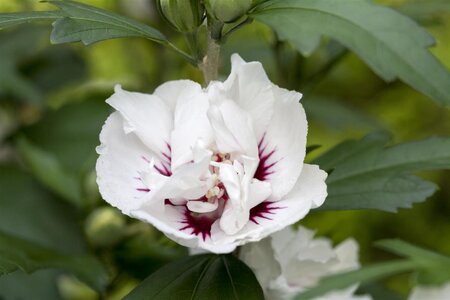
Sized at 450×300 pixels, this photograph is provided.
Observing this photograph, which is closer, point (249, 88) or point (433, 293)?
point (433, 293)

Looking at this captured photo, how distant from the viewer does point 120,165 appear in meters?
0.84

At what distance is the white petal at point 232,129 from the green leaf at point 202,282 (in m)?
0.13

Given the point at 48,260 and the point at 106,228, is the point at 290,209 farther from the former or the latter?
the point at 106,228

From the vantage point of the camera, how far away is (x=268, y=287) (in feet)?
3.06

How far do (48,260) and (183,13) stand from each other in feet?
1.40

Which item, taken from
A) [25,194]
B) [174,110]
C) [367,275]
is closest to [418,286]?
[367,275]

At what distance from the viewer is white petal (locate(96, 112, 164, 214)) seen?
806 mm

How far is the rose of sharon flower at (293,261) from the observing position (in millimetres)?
923

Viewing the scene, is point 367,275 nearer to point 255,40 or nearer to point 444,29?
point 255,40

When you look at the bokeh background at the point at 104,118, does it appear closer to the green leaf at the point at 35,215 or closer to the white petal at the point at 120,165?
the green leaf at the point at 35,215

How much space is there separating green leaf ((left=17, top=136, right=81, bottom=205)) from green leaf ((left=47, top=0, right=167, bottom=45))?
1.90ft

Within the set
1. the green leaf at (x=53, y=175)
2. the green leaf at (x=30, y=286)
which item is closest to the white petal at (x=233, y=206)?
the green leaf at (x=30, y=286)

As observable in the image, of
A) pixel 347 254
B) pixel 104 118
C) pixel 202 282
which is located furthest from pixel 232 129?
pixel 104 118

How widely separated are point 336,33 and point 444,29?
5.20ft
